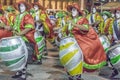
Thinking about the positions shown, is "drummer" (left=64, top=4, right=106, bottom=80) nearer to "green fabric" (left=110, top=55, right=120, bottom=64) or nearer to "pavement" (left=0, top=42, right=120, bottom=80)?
"green fabric" (left=110, top=55, right=120, bottom=64)

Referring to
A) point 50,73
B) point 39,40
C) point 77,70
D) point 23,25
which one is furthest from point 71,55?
point 39,40

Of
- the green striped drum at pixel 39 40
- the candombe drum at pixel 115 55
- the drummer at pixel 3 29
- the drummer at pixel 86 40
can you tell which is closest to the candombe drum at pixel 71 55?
the drummer at pixel 86 40

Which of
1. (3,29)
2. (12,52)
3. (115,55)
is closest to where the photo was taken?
(12,52)

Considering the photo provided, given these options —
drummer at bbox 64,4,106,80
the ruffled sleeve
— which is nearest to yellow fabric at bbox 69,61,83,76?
drummer at bbox 64,4,106,80

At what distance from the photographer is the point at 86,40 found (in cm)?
716

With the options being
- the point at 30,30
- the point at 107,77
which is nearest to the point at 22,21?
the point at 30,30

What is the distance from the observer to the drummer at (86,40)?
7.05 meters

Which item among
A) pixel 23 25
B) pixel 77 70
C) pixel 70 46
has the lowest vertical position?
pixel 77 70

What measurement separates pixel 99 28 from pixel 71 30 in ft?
17.1

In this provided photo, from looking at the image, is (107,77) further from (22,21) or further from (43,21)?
(43,21)

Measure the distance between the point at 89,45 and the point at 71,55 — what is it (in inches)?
21.7

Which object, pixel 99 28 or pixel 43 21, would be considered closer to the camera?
pixel 43 21

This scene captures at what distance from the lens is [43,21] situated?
1093 cm

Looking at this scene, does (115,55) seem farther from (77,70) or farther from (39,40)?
(39,40)
